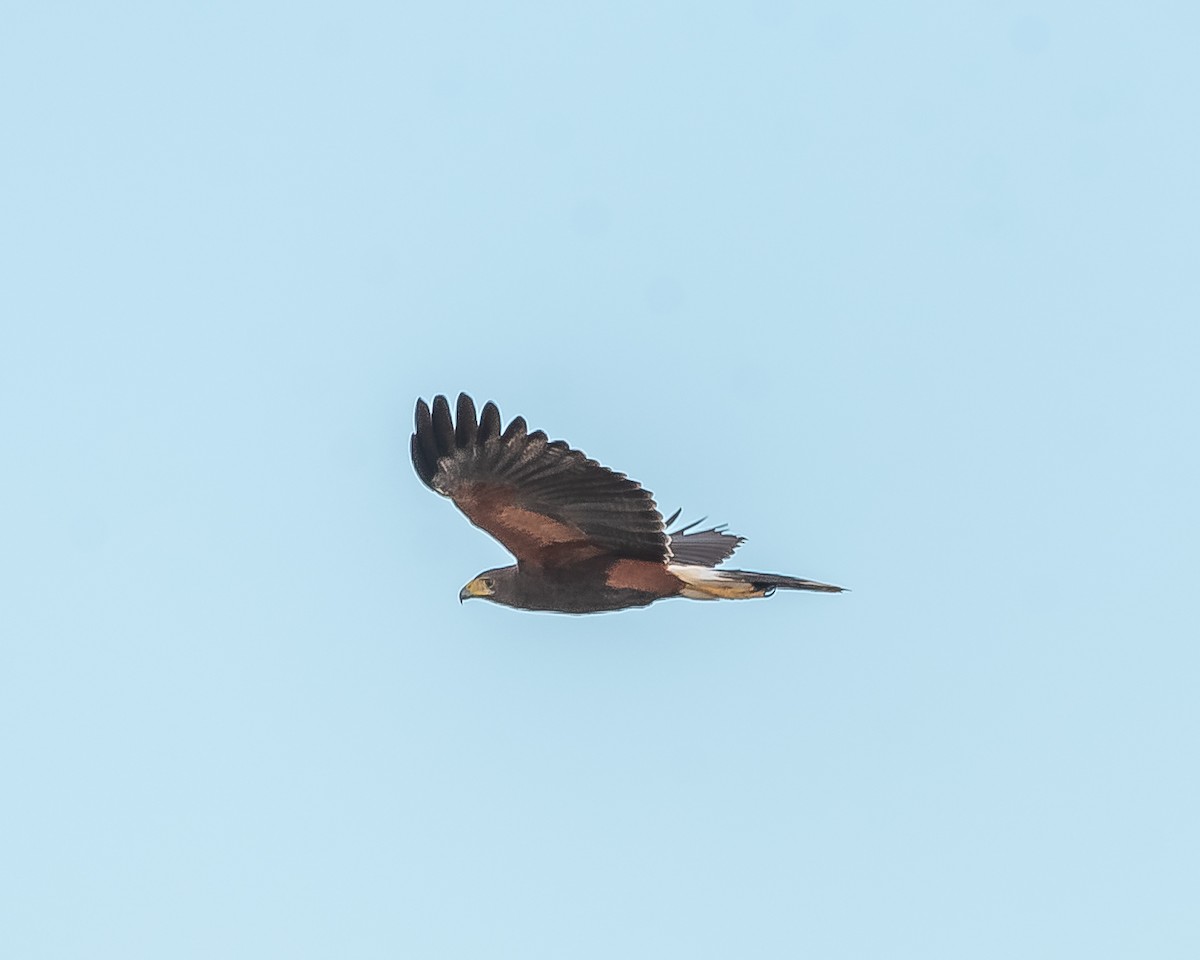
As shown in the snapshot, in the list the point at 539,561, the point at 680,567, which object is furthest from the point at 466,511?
the point at 680,567

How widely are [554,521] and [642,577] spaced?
0.90 meters

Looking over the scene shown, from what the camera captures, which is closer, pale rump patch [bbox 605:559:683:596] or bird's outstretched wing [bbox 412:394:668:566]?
bird's outstretched wing [bbox 412:394:668:566]

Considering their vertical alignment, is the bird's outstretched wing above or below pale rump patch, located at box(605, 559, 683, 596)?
above

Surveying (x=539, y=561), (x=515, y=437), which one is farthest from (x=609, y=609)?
(x=515, y=437)

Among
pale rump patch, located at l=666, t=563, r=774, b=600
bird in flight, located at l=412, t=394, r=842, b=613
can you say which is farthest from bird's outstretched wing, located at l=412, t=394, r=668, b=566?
pale rump patch, located at l=666, t=563, r=774, b=600

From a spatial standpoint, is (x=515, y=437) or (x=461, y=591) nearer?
(x=515, y=437)

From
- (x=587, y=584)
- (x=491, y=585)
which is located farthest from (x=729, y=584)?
(x=491, y=585)

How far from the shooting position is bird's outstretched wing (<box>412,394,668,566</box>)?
1396cm

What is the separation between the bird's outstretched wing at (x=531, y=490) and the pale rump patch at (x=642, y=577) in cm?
9

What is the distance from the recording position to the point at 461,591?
609 inches

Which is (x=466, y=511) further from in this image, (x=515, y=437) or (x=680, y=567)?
(x=680, y=567)

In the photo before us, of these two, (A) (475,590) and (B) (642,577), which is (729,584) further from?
(A) (475,590)

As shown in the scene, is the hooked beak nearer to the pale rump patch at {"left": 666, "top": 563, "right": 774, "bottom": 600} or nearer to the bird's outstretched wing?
the bird's outstretched wing

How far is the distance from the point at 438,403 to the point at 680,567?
2.73 meters
